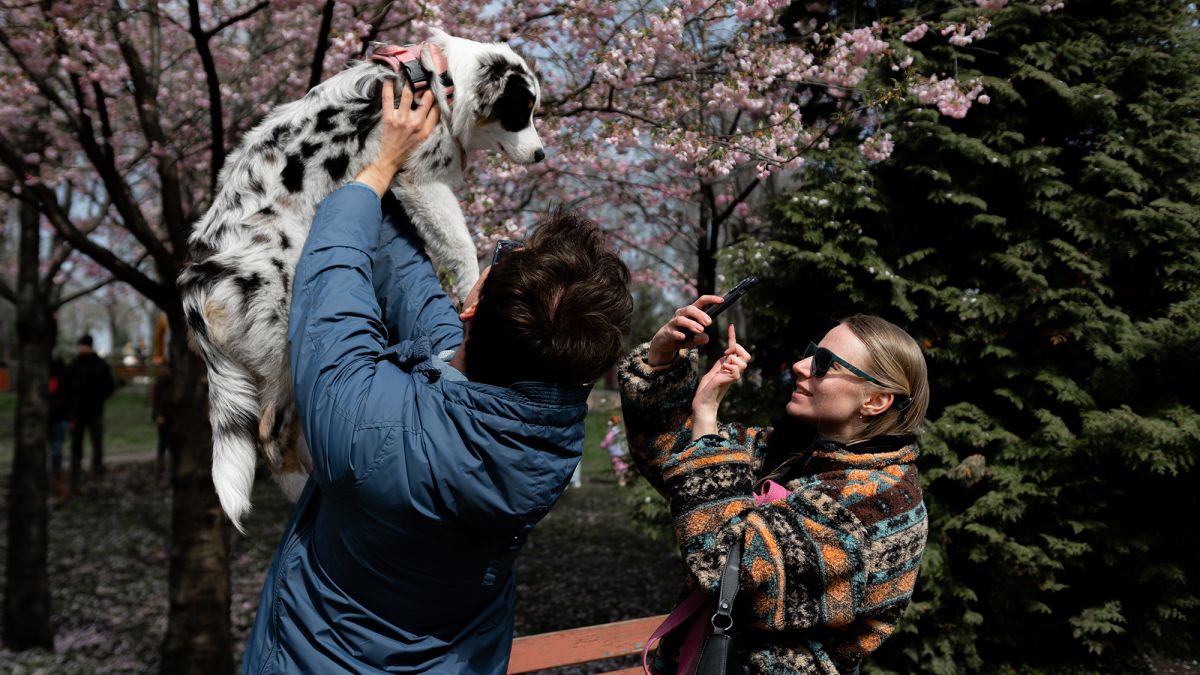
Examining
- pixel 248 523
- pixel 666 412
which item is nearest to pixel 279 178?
pixel 666 412

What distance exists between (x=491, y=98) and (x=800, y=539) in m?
1.28

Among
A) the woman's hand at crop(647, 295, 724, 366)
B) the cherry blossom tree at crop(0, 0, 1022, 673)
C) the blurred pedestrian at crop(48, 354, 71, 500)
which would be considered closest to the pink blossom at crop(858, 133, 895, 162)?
the cherry blossom tree at crop(0, 0, 1022, 673)

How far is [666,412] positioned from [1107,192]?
459cm

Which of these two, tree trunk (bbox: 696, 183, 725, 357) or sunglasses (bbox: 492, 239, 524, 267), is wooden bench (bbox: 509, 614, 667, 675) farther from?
tree trunk (bbox: 696, 183, 725, 357)

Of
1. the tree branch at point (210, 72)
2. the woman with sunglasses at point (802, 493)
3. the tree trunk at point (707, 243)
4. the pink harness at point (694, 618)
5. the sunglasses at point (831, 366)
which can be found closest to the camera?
the woman with sunglasses at point (802, 493)

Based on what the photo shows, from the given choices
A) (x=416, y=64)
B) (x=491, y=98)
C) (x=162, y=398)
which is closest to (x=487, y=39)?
(x=491, y=98)

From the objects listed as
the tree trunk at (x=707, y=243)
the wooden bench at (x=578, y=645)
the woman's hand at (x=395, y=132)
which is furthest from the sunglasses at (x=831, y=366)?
the tree trunk at (x=707, y=243)

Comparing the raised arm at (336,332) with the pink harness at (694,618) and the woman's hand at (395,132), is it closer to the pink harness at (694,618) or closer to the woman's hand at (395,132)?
the woman's hand at (395,132)

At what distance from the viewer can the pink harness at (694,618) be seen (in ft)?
6.37

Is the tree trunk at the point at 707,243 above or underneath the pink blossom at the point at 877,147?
underneath

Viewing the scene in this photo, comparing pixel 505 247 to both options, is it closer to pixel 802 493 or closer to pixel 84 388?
pixel 802 493

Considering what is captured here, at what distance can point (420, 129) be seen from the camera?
176cm

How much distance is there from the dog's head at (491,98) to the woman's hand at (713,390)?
2.55ft

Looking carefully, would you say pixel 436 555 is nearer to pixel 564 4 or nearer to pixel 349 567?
pixel 349 567
